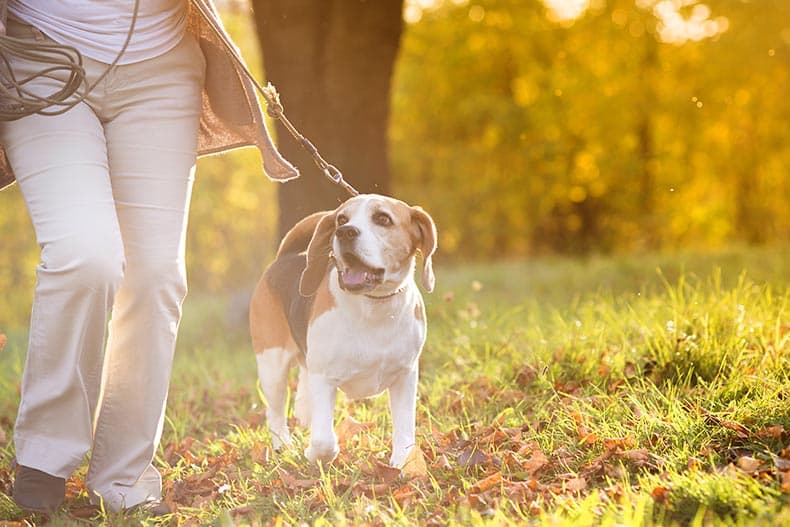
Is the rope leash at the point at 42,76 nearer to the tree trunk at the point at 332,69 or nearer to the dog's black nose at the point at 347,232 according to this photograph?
the dog's black nose at the point at 347,232

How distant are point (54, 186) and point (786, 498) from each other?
2575 mm

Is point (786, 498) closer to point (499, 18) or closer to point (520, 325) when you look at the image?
point (520, 325)

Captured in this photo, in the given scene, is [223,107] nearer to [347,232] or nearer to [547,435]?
[347,232]

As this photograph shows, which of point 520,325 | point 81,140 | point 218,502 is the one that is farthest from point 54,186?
point 520,325

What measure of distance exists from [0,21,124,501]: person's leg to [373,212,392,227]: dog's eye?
0.92 metres

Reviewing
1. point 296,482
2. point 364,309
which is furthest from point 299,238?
point 296,482

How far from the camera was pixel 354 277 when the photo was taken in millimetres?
3520

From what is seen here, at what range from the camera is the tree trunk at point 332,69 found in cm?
736

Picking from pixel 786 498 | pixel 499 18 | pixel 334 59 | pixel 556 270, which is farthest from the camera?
pixel 499 18

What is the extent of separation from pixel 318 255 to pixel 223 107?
2.41 feet

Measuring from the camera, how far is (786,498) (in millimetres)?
2877

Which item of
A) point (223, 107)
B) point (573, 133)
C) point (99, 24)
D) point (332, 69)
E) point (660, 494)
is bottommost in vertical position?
point (660, 494)

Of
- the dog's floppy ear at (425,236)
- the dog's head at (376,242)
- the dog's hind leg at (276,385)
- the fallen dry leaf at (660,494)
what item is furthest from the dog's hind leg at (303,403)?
the fallen dry leaf at (660,494)

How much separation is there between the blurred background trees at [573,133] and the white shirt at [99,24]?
33.8ft
